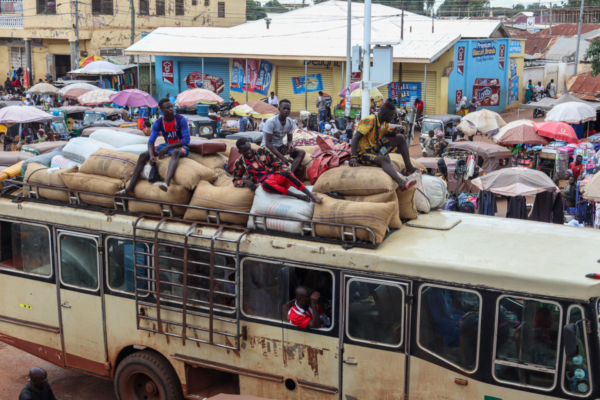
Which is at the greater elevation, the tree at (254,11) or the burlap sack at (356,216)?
the tree at (254,11)

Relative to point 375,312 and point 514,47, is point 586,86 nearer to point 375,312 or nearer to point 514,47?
point 514,47

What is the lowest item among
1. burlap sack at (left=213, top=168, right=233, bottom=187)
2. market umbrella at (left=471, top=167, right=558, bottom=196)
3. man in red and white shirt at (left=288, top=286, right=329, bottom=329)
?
man in red and white shirt at (left=288, top=286, right=329, bottom=329)

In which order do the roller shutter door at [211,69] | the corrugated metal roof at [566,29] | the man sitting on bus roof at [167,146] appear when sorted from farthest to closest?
1. the corrugated metal roof at [566,29]
2. the roller shutter door at [211,69]
3. the man sitting on bus roof at [167,146]

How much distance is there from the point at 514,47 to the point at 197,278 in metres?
31.5

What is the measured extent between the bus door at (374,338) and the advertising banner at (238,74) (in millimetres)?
30725

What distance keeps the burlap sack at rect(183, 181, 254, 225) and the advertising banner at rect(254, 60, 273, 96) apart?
2850 cm

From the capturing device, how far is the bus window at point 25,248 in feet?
21.0

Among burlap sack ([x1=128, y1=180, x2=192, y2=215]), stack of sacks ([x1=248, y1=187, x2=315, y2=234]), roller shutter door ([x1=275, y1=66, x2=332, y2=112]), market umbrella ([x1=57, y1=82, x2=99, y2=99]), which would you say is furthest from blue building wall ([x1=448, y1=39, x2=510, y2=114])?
stack of sacks ([x1=248, y1=187, x2=315, y2=234])

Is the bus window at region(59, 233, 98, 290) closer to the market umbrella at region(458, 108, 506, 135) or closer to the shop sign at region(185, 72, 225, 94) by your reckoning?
the market umbrella at region(458, 108, 506, 135)

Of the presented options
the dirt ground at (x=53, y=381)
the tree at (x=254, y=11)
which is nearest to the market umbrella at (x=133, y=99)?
the dirt ground at (x=53, y=381)

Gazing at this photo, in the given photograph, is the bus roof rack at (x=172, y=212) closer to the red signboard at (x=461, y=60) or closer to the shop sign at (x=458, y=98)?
the shop sign at (x=458, y=98)

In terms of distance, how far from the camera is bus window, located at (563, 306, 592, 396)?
408 centimetres

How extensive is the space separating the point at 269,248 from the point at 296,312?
0.60 meters

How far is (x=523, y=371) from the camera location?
4.32 metres
